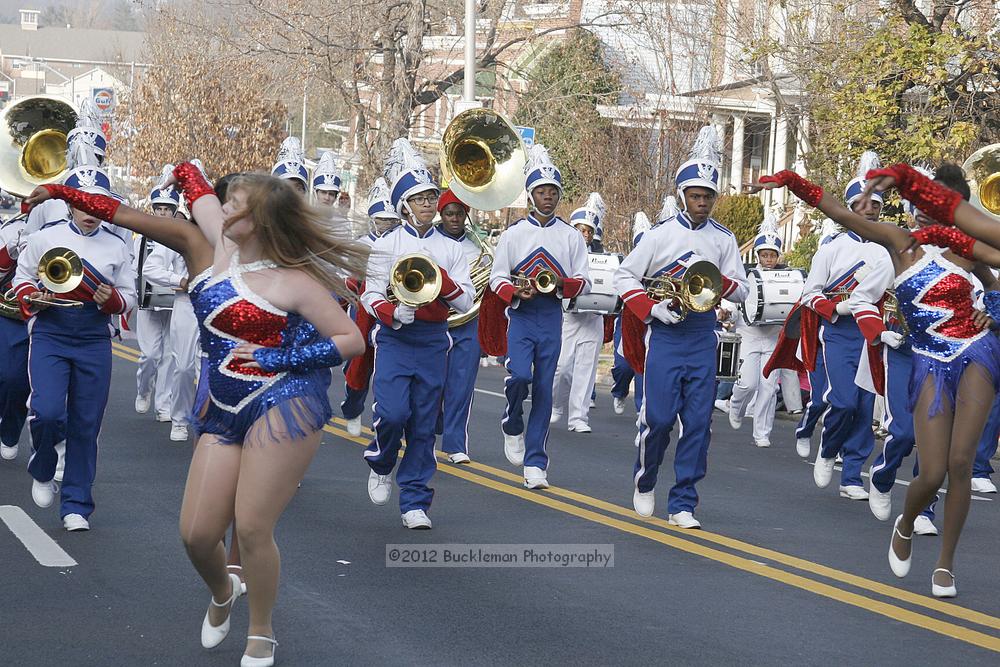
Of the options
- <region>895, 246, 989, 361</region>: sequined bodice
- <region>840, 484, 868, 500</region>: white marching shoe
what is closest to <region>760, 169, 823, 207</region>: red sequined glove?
<region>895, 246, 989, 361</region>: sequined bodice

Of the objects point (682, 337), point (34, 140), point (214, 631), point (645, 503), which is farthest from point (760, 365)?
point (214, 631)

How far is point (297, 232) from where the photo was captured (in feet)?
20.1

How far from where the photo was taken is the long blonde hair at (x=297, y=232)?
19.9ft

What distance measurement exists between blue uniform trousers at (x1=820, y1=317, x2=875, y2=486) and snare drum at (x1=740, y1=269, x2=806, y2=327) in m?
3.11

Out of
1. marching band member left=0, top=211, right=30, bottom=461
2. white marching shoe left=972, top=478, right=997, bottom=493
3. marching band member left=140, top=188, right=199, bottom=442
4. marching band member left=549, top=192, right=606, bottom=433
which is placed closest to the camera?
marching band member left=0, top=211, right=30, bottom=461

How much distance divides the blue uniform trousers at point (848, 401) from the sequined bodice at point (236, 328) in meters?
6.01

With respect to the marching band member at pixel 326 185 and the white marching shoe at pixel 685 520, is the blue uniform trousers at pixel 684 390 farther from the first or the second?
the marching band member at pixel 326 185

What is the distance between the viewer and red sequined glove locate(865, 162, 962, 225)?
675 cm

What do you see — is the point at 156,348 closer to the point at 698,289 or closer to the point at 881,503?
the point at 698,289

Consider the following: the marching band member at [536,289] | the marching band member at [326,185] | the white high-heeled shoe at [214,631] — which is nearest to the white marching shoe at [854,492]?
the marching band member at [536,289]

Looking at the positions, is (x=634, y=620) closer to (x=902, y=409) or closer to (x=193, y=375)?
(x=902, y=409)

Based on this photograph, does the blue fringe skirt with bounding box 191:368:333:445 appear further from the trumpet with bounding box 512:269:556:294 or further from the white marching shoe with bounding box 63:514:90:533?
the trumpet with bounding box 512:269:556:294

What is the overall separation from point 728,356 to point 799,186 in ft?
27.6
